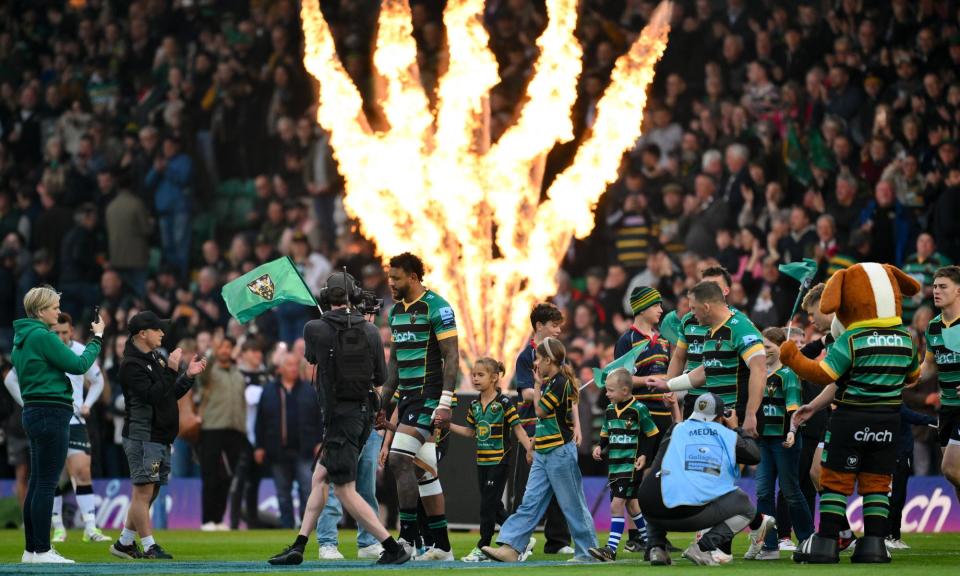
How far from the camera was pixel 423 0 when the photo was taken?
91.5 feet

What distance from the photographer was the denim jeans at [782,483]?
12.9 m

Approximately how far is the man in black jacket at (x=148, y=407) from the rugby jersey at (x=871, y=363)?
5.75 m

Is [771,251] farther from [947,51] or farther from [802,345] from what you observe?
[802,345]

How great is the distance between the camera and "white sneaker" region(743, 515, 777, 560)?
12.4 m

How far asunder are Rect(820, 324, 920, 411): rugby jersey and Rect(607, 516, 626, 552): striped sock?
2380mm

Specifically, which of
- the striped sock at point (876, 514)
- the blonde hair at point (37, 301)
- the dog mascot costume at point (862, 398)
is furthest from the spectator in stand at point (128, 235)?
the striped sock at point (876, 514)

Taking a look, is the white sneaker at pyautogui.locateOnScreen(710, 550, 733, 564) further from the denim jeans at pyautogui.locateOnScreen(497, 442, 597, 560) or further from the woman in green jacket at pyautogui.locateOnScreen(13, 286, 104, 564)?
the woman in green jacket at pyautogui.locateOnScreen(13, 286, 104, 564)

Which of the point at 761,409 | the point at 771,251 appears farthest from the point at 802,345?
the point at 771,251

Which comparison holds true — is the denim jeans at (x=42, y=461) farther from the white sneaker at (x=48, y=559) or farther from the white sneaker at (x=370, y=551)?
the white sneaker at (x=370, y=551)

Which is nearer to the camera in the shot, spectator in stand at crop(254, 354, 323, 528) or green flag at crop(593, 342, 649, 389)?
green flag at crop(593, 342, 649, 389)

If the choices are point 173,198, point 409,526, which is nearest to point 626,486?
point 409,526

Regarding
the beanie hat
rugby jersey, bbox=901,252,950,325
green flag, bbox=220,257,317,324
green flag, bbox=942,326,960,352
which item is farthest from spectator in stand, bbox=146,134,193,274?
green flag, bbox=942,326,960,352

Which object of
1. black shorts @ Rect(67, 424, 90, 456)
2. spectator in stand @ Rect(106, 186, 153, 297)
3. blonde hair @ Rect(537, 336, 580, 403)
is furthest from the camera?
spectator in stand @ Rect(106, 186, 153, 297)

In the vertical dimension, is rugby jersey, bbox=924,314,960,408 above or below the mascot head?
below
